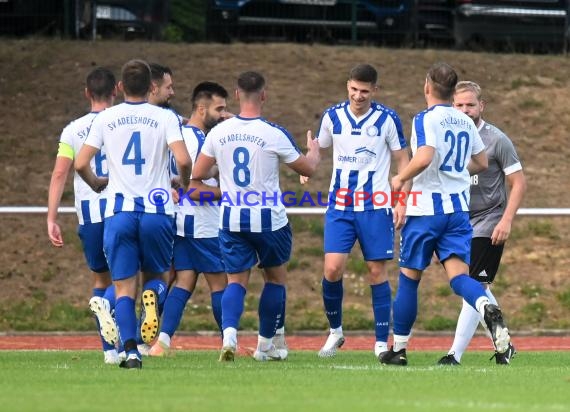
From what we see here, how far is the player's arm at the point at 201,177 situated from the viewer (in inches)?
463

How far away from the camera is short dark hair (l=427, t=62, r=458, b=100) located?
1112 centimetres

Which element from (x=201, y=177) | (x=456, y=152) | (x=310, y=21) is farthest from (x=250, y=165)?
(x=310, y=21)

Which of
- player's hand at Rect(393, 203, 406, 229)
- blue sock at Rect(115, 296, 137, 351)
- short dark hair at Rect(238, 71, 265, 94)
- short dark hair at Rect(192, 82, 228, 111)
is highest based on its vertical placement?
short dark hair at Rect(238, 71, 265, 94)

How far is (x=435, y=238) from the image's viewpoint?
11172 millimetres

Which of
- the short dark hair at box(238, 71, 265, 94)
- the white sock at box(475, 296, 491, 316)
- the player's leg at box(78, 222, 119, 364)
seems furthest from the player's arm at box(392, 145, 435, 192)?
the player's leg at box(78, 222, 119, 364)

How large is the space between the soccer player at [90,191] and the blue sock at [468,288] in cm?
264

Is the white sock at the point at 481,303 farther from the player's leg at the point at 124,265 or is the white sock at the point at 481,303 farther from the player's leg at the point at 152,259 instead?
the player's leg at the point at 124,265

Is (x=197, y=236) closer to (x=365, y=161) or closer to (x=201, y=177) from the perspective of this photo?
(x=201, y=177)


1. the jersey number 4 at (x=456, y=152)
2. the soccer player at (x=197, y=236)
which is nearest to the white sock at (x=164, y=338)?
the soccer player at (x=197, y=236)

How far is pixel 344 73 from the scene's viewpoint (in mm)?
24859

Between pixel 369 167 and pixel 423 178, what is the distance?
1.07 m

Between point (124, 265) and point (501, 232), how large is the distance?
3.17m

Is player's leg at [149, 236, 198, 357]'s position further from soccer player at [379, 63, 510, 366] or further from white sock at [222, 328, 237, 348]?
soccer player at [379, 63, 510, 366]

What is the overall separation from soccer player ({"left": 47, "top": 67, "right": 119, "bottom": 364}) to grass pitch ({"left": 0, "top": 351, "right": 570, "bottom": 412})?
2.40 ft
